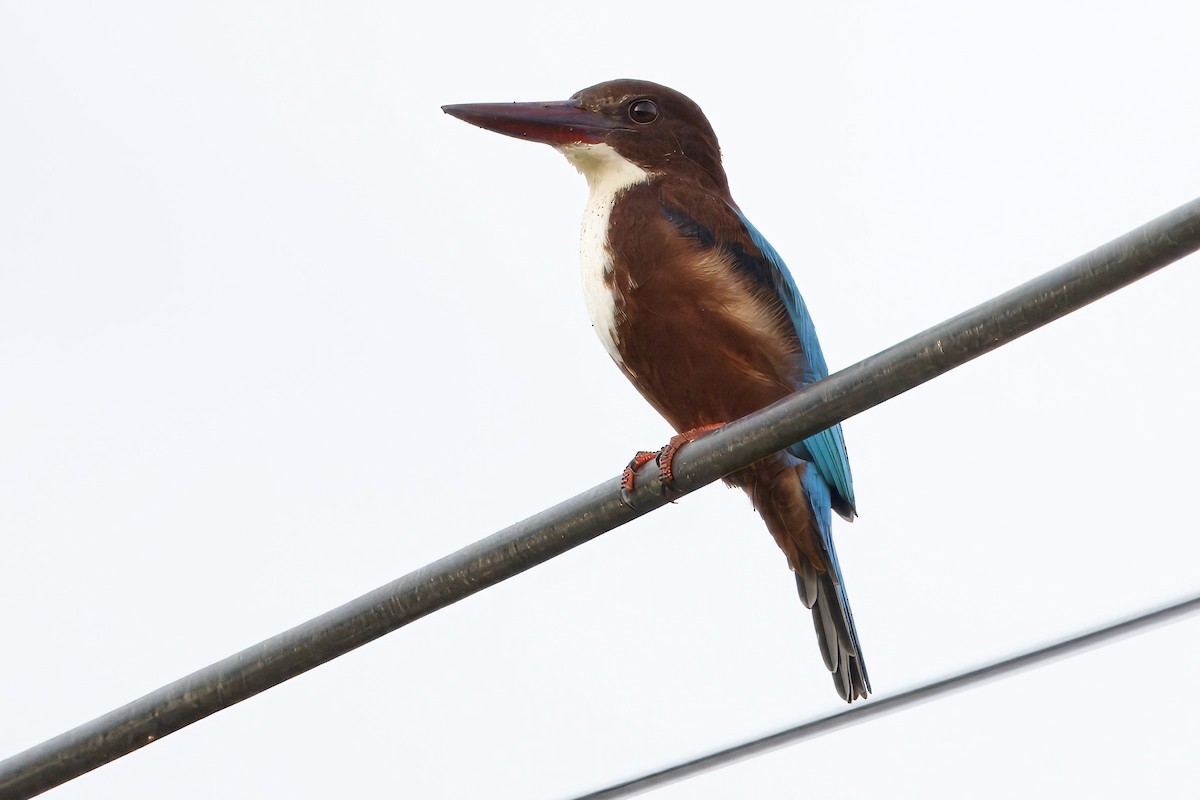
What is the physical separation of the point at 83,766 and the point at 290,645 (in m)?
0.31

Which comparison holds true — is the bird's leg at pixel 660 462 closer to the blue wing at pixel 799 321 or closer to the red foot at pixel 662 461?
the red foot at pixel 662 461

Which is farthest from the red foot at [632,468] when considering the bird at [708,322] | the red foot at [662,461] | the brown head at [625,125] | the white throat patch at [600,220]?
the brown head at [625,125]

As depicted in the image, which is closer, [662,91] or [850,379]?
[850,379]

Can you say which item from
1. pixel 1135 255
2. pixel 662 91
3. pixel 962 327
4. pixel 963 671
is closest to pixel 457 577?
pixel 962 327

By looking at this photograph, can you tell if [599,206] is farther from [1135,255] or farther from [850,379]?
[1135,255]

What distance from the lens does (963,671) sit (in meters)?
2.60

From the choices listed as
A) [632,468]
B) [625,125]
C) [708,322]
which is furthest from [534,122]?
[632,468]

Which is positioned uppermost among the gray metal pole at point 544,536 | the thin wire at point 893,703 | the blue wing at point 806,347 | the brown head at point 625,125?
the brown head at point 625,125

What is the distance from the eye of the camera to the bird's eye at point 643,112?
2814 millimetres

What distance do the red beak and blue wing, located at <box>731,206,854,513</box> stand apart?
323 mm

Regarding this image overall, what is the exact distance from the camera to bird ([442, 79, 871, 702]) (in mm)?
2443

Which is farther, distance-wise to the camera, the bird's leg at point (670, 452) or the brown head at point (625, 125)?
the brown head at point (625, 125)

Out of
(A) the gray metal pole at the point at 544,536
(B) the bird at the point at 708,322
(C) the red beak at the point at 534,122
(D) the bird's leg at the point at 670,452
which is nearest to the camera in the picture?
(A) the gray metal pole at the point at 544,536

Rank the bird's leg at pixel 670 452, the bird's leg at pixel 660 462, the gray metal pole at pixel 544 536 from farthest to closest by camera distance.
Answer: the bird's leg at pixel 670 452
the bird's leg at pixel 660 462
the gray metal pole at pixel 544 536
